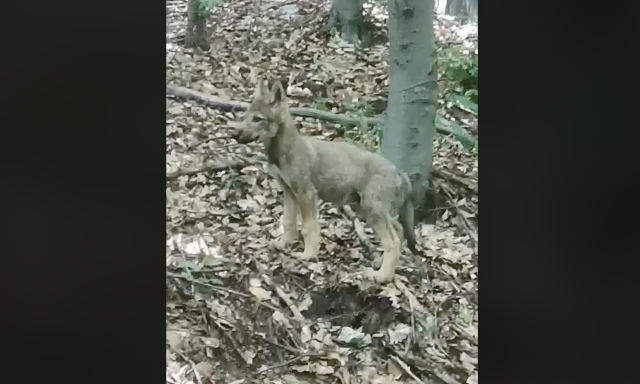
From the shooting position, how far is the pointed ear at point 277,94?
219cm

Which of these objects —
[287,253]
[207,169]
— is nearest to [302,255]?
[287,253]

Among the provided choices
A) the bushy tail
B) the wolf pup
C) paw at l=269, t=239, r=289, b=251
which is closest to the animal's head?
the wolf pup

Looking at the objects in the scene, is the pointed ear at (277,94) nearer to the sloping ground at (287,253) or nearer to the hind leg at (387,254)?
the sloping ground at (287,253)

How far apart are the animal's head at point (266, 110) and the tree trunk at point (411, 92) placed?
37 cm

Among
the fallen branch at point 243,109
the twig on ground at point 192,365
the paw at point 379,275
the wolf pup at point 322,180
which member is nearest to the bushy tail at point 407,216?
the wolf pup at point 322,180

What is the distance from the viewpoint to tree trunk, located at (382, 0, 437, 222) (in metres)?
2.24

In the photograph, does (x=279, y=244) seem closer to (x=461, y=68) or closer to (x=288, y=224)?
(x=288, y=224)

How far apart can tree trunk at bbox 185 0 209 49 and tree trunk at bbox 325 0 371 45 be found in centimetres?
42

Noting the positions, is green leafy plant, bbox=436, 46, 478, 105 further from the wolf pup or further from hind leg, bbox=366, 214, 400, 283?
hind leg, bbox=366, 214, 400, 283
